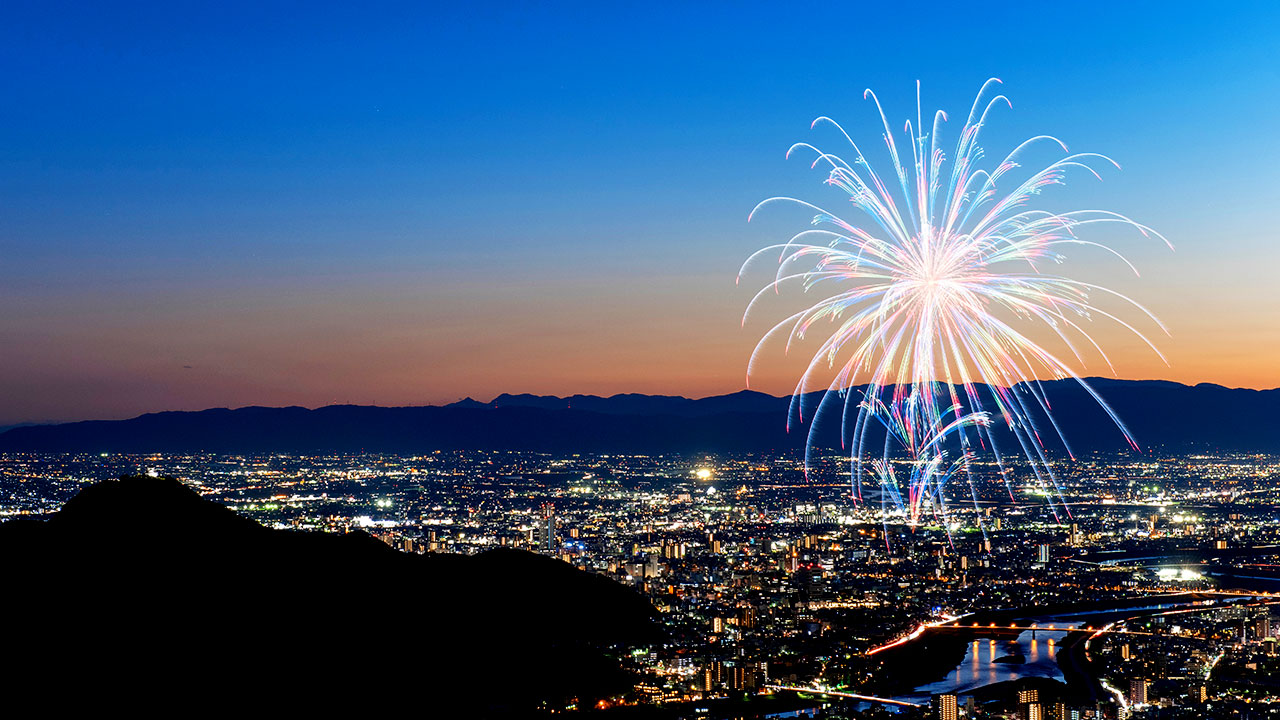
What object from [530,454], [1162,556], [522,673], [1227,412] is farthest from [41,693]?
[1227,412]

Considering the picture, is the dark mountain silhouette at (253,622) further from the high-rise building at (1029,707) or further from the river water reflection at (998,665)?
the high-rise building at (1029,707)

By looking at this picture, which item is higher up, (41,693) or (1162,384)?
(1162,384)

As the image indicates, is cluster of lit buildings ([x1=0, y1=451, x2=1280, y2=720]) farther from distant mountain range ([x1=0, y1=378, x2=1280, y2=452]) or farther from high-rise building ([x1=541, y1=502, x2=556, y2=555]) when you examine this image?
distant mountain range ([x1=0, y1=378, x2=1280, y2=452])

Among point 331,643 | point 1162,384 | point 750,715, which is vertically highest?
point 1162,384

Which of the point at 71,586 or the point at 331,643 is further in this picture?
the point at 331,643

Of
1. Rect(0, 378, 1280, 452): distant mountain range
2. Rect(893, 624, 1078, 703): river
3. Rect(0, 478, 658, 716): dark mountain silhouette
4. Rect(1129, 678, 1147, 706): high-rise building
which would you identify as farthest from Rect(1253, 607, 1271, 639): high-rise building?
Rect(0, 378, 1280, 452): distant mountain range

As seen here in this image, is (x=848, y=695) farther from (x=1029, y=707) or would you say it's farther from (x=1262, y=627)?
(x=1262, y=627)

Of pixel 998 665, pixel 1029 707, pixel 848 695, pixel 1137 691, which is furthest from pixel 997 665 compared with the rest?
pixel 1029 707

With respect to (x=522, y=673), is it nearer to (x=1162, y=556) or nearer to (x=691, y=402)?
(x=1162, y=556)
